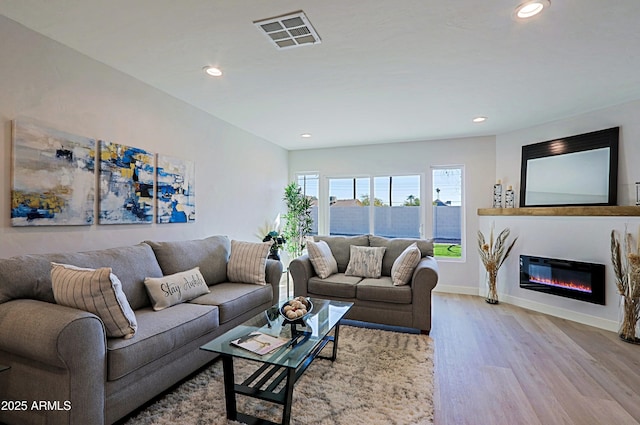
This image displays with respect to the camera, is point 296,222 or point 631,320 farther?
point 296,222

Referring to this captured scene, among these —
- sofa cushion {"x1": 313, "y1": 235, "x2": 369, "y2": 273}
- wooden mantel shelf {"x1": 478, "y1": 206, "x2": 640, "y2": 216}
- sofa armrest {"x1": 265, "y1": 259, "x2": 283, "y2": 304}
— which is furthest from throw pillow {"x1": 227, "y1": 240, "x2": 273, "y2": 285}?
wooden mantel shelf {"x1": 478, "y1": 206, "x2": 640, "y2": 216}

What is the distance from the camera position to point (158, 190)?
10.7ft

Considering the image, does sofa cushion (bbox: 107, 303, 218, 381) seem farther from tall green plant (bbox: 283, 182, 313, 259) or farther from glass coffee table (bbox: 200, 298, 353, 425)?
tall green plant (bbox: 283, 182, 313, 259)

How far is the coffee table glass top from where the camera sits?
5.93 ft

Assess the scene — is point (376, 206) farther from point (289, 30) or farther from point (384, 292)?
point (289, 30)

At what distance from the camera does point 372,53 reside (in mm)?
2496

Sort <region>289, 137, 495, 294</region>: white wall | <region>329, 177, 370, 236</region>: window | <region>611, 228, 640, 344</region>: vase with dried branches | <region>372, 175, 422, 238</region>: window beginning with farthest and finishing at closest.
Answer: <region>329, 177, 370, 236</region>: window < <region>372, 175, 422, 238</region>: window < <region>289, 137, 495, 294</region>: white wall < <region>611, 228, 640, 344</region>: vase with dried branches

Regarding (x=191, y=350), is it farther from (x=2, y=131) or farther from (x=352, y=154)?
(x=352, y=154)

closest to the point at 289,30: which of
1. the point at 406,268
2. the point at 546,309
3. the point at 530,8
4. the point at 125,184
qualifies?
A: the point at 530,8

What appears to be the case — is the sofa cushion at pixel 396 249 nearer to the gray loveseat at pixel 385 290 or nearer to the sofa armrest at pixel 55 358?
the gray loveseat at pixel 385 290

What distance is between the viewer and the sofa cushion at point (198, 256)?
2.88 meters

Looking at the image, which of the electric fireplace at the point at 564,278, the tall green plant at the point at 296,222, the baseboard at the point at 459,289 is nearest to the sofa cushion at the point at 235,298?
the tall green plant at the point at 296,222

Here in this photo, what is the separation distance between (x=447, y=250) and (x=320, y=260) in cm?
262

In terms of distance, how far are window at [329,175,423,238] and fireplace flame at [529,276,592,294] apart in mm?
1799
